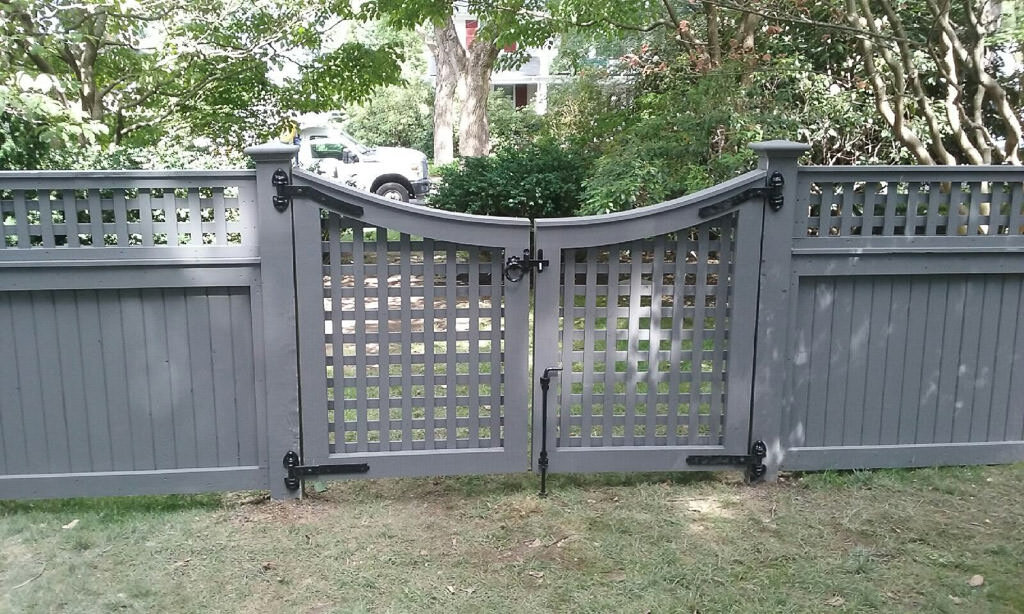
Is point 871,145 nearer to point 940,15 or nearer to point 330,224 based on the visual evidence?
point 940,15

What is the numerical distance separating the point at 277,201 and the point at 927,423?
3.19 m

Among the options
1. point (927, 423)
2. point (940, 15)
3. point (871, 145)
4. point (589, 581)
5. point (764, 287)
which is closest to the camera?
point (589, 581)

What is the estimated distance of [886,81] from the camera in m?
7.63

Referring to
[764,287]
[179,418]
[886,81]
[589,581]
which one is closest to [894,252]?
[764,287]

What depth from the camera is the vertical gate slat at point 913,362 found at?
3812mm

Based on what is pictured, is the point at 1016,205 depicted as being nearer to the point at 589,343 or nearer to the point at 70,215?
the point at 589,343

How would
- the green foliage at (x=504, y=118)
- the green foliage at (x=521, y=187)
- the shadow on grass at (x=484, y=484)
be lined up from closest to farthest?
the shadow on grass at (x=484, y=484), the green foliage at (x=521, y=187), the green foliage at (x=504, y=118)

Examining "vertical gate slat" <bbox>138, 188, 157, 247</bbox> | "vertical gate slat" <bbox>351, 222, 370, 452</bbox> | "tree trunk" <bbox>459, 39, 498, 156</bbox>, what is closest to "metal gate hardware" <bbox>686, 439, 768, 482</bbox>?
"vertical gate slat" <bbox>351, 222, 370, 452</bbox>

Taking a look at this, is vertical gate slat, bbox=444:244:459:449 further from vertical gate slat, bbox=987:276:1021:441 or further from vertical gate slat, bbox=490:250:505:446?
vertical gate slat, bbox=987:276:1021:441

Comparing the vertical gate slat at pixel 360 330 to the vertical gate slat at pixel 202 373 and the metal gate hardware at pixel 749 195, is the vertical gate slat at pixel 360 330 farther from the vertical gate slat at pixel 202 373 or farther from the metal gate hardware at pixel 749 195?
the metal gate hardware at pixel 749 195

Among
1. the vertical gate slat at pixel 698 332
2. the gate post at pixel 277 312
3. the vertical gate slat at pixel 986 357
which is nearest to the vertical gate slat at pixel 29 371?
the gate post at pixel 277 312

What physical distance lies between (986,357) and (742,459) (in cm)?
128

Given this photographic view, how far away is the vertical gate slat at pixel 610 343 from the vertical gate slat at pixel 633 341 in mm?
69

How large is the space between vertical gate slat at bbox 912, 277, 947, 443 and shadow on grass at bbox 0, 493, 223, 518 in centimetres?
332
